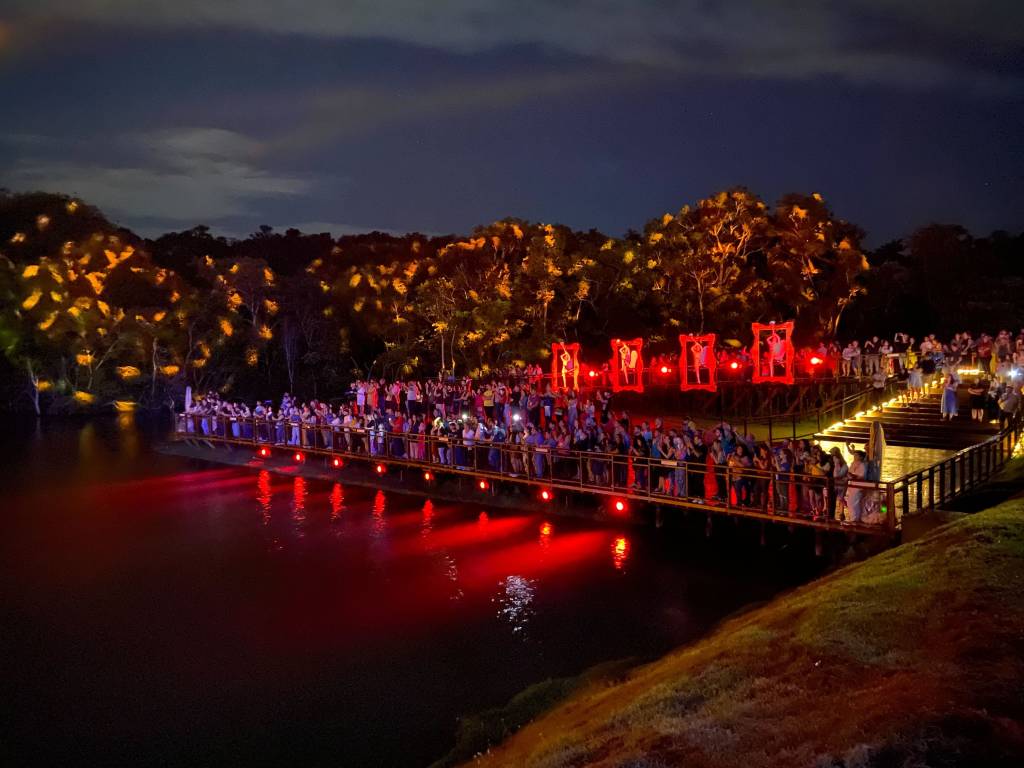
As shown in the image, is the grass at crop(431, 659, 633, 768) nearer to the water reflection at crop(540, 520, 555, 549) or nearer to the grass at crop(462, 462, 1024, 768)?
the grass at crop(462, 462, 1024, 768)

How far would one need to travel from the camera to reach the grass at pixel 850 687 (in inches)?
241

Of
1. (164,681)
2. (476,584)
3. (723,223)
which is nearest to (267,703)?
(164,681)

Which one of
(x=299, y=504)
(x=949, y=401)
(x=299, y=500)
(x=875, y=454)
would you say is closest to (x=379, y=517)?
(x=299, y=504)

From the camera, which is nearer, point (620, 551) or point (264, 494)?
point (620, 551)

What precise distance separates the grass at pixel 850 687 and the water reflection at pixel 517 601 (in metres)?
3.80

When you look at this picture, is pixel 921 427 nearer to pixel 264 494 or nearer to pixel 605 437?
pixel 605 437

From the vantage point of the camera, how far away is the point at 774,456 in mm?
17219

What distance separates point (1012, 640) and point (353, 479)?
23585 millimetres

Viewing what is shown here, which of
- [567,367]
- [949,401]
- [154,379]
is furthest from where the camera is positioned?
[154,379]

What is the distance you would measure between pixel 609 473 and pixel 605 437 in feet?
3.48

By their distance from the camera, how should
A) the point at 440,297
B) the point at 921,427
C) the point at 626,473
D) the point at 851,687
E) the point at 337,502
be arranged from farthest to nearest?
1. the point at 440,297
2. the point at 337,502
3. the point at 921,427
4. the point at 626,473
5. the point at 851,687

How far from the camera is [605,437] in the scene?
2127 cm

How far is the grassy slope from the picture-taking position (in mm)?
6129

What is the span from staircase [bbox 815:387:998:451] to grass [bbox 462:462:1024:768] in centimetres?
1210
